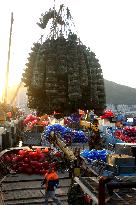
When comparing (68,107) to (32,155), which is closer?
(32,155)

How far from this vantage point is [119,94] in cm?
11012

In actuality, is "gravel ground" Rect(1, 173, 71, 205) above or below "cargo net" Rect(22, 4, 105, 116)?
below

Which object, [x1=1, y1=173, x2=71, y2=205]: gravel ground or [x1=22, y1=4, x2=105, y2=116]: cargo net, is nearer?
[x1=1, y1=173, x2=71, y2=205]: gravel ground

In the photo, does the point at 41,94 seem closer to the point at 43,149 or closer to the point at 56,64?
the point at 56,64

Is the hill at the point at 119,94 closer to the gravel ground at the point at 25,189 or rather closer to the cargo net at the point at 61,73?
the cargo net at the point at 61,73

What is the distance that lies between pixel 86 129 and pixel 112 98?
2660 inches

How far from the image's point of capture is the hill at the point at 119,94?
104 m

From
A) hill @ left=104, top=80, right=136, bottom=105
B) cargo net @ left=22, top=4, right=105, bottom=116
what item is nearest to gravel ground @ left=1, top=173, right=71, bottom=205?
cargo net @ left=22, top=4, right=105, bottom=116

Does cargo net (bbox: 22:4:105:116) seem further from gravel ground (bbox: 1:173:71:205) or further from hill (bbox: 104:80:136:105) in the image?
hill (bbox: 104:80:136:105)

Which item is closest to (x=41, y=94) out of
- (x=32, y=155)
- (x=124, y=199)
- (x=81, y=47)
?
(x=81, y=47)

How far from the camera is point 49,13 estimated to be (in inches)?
1843

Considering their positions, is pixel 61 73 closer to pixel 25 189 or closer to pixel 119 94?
pixel 25 189

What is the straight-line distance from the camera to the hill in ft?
343

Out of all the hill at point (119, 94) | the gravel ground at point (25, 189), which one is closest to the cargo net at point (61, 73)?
the gravel ground at point (25, 189)
